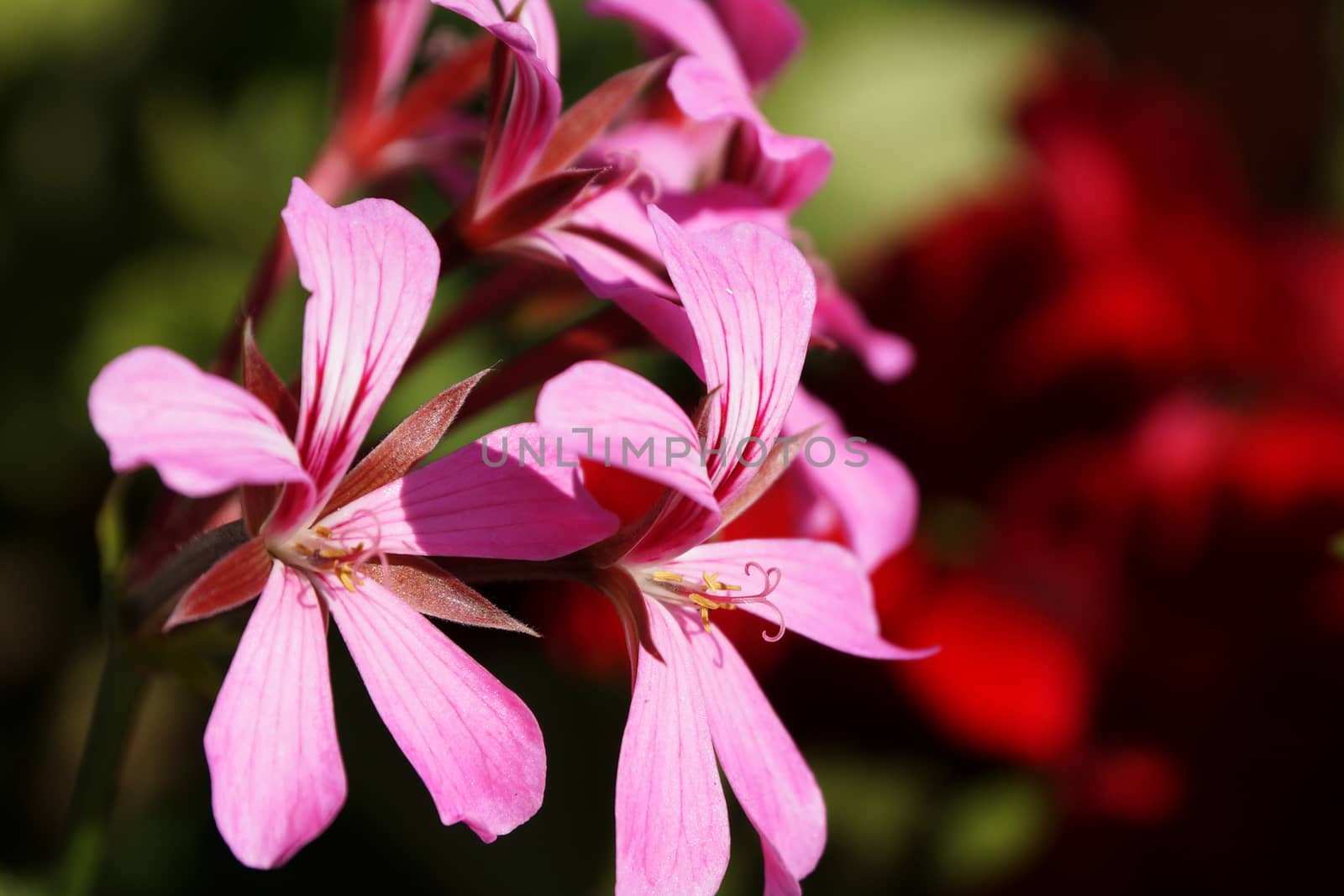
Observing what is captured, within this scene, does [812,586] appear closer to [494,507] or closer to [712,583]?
[712,583]

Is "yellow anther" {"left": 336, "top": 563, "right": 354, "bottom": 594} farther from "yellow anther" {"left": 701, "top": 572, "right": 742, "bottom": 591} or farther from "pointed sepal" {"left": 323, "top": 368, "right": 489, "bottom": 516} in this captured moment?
"yellow anther" {"left": 701, "top": 572, "right": 742, "bottom": 591}

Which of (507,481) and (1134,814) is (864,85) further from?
(507,481)

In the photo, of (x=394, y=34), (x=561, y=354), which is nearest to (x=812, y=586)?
(x=561, y=354)

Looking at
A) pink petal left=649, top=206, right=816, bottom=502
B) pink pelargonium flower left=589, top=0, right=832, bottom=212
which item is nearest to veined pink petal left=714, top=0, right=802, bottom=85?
pink pelargonium flower left=589, top=0, right=832, bottom=212

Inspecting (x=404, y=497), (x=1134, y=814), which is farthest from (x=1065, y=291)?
(x=404, y=497)

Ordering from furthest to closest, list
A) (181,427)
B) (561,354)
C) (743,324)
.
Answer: (561,354), (743,324), (181,427)

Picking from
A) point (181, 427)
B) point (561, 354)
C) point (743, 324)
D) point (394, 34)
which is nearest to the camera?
point (181, 427)

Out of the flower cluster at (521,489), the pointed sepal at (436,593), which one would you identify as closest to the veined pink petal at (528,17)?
the flower cluster at (521,489)
